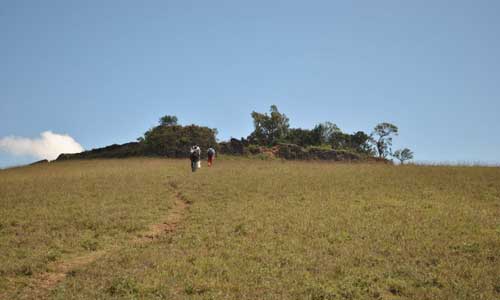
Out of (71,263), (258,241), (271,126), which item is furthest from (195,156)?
(271,126)

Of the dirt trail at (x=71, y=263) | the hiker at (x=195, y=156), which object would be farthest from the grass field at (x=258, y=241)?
the hiker at (x=195, y=156)

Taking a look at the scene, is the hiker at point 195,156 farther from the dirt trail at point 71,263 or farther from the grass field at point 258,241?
the dirt trail at point 71,263

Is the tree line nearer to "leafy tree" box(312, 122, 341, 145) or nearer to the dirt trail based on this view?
"leafy tree" box(312, 122, 341, 145)

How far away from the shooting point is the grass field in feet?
37.9

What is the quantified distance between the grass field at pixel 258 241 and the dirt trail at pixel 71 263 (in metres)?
0.08

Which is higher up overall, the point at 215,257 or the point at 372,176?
the point at 372,176

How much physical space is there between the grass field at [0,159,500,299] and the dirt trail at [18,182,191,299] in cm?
8

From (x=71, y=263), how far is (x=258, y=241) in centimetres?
647

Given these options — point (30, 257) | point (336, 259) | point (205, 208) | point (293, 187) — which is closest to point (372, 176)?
point (293, 187)

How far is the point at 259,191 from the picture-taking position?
91.2 feet

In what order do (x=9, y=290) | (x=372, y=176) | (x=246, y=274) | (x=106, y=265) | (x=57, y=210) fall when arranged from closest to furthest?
(x=9, y=290) → (x=246, y=274) → (x=106, y=265) → (x=57, y=210) → (x=372, y=176)

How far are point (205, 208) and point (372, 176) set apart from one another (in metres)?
15.8

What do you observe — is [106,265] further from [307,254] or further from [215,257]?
[307,254]

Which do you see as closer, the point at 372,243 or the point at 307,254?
the point at 307,254
